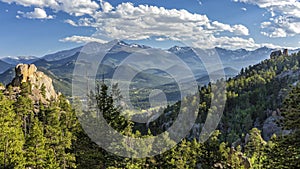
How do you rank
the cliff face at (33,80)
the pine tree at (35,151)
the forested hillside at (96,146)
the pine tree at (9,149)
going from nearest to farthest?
1. the forested hillside at (96,146)
2. the pine tree at (9,149)
3. the pine tree at (35,151)
4. the cliff face at (33,80)

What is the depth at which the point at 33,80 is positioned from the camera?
108188mm

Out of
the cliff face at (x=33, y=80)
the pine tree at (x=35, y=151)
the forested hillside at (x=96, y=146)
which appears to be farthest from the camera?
the cliff face at (x=33, y=80)

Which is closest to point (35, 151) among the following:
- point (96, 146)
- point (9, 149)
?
point (9, 149)

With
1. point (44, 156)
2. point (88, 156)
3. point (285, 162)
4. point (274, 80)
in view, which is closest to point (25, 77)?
point (44, 156)

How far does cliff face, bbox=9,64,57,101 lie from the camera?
9656 cm

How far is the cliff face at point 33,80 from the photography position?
9656 cm

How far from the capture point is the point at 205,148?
62125 mm

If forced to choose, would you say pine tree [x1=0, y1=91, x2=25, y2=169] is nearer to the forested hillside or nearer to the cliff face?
the forested hillside

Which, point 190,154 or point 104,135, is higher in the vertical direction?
point 104,135

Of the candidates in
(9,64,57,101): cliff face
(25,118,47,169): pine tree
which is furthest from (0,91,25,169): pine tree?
(9,64,57,101): cliff face

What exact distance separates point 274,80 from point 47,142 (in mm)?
165711

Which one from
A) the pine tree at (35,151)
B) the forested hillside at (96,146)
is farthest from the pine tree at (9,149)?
the pine tree at (35,151)

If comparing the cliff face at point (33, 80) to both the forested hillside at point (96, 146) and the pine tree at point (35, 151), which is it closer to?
the forested hillside at point (96, 146)

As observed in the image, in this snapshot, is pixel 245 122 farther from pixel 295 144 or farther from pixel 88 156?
pixel 295 144
